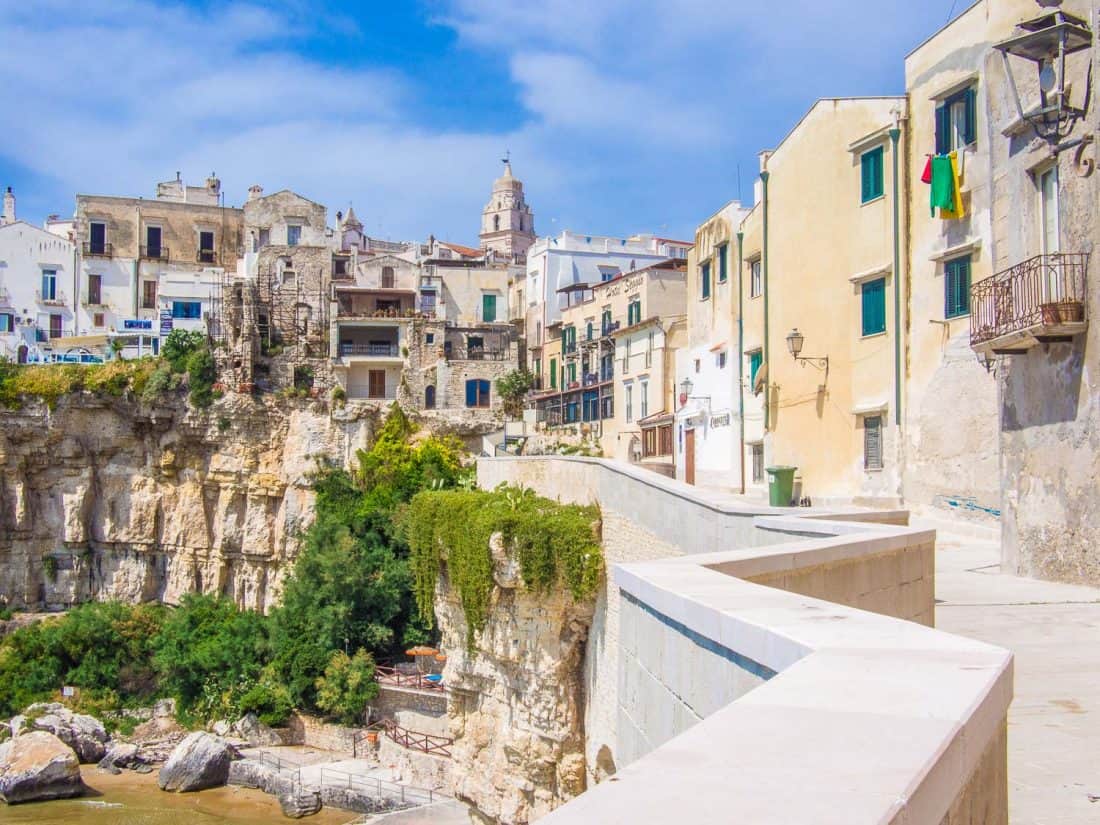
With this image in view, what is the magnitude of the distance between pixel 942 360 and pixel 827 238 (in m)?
4.76

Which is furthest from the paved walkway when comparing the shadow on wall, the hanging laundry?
the hanging laundry

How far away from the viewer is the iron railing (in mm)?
49906

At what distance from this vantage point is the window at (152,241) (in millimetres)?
58438

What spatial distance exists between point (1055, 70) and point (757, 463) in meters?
16.4

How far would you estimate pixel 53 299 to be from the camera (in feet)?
187

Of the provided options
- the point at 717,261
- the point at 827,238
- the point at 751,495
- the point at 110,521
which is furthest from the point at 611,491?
the point at 110,521

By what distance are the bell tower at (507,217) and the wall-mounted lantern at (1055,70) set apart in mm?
93323

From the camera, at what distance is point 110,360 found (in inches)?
1918

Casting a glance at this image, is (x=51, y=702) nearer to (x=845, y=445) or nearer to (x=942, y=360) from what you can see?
(x=845, y=445)

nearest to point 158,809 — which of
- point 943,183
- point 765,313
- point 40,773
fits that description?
point 40,773

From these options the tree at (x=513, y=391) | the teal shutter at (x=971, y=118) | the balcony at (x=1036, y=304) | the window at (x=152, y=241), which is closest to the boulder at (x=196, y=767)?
the tree at (x=513, y=391)

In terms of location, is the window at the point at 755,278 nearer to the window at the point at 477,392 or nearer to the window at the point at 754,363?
the window at the point at 754,363

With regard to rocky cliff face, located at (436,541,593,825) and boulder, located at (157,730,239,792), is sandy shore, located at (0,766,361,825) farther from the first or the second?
rocky cliff face, located at (436,541,593,825)

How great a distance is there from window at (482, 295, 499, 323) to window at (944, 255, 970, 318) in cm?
3905
